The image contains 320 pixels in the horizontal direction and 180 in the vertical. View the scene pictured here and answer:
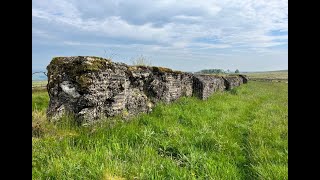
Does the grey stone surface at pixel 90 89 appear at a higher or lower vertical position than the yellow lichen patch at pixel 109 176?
higher

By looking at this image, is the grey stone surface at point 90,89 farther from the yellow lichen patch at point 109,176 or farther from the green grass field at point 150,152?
the yellow lichen patch at point 109,176

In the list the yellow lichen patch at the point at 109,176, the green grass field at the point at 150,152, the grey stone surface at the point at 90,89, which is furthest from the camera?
the grey stone surface at the point at 90,89

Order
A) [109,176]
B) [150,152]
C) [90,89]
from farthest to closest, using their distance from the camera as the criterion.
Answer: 1. [90,89]
2. [150,152]
3. [109,176]

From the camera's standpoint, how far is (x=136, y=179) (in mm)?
4254

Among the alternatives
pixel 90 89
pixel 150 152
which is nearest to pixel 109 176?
pixel 150 152

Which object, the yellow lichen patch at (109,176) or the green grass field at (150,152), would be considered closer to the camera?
the yellow lichen patch at (109,176)

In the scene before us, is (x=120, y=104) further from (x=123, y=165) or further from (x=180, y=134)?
(x=123, y=165)

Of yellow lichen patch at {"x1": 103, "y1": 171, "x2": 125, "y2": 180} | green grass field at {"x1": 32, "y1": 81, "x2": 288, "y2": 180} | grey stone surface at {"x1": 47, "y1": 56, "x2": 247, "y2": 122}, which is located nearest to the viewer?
yellow lichen patch at {"x1": 103, "y1": 171, "x2": 125, "y2": 180}

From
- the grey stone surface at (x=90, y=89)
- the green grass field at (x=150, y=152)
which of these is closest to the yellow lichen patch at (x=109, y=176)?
the green grass field at (x=150, y=152)

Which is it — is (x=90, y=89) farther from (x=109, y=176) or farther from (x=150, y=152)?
(x=109, y=176)

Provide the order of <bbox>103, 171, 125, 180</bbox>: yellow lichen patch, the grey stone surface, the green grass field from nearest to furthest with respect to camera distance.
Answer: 1. <bbox>103, 171, 125, 180</bbox>: yellow lichen patch
2. the green grass field
3. the grey stone surface

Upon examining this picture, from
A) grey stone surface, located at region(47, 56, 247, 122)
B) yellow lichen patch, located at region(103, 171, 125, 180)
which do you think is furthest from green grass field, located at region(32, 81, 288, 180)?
grey stone surface, located at region(47, 56, 247, 122)

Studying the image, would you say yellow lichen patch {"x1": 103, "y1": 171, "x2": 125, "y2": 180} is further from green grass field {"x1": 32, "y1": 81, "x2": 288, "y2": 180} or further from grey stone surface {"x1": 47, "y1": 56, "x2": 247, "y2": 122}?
grey stone surface {"x1": 47, "y1": 56, "x2": 247, "y2": 122}
